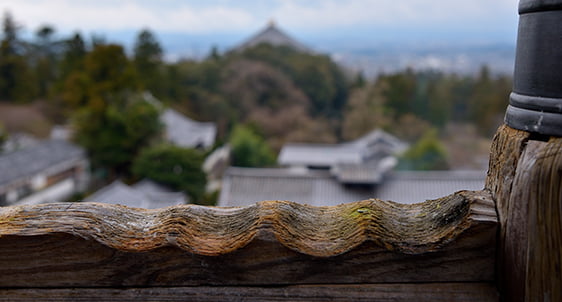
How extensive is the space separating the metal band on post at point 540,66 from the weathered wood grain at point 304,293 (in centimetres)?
26

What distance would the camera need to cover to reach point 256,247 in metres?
0.70

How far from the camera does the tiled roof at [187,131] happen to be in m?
15.5

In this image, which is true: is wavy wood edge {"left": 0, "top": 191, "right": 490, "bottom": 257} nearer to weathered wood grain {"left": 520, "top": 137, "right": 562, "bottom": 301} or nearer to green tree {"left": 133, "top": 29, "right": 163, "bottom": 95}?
weathered wood grain {"left": 520, "top": 137, "right": 562, "bottom": 301}

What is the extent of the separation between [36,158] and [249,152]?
703cm

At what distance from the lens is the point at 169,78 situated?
19.4 meters

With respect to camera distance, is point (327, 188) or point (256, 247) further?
point (327, 188)

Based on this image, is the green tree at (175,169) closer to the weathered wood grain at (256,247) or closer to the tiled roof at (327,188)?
the tiled roof at (327,188)

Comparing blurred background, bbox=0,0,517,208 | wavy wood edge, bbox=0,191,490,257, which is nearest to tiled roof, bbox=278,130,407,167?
blurred background, bbox=0,0,517,208

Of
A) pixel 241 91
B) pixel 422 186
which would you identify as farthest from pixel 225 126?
pixel 422 186

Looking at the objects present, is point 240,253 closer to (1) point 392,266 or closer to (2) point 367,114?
(1) point 392,266

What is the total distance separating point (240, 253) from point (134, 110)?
1290cm

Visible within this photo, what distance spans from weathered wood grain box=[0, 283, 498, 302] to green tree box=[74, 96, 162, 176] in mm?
12515

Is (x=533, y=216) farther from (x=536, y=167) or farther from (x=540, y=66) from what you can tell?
(x=540, y=66)

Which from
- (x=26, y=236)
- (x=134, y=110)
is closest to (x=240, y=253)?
(x=26, y=236)
